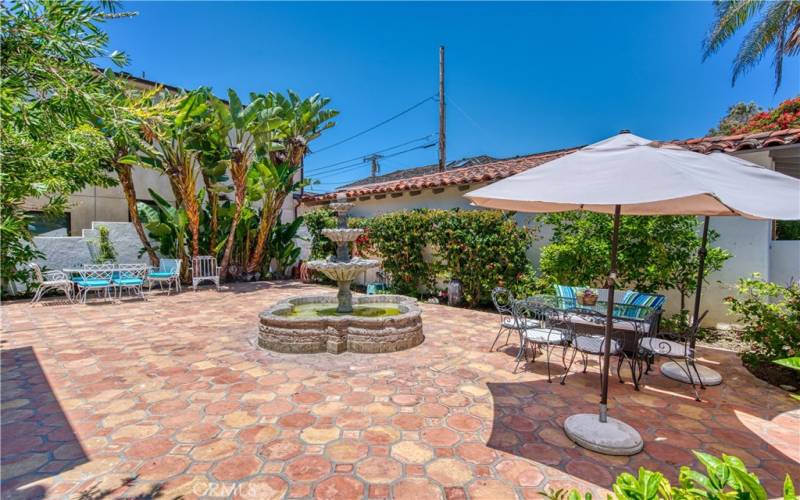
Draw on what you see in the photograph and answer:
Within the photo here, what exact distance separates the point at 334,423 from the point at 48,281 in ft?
37.3

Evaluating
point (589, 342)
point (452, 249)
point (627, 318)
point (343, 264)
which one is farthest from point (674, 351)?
point (452, 249)

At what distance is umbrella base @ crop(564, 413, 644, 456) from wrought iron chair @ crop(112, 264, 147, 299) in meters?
11.9

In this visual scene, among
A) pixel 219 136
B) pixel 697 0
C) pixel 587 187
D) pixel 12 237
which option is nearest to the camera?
pixel 12 237

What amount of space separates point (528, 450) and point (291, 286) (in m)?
11.7

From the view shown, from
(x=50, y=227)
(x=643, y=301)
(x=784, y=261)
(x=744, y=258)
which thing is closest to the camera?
(x=643, y=301)

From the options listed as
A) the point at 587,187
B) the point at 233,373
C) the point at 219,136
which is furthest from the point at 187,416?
the point at 219,136

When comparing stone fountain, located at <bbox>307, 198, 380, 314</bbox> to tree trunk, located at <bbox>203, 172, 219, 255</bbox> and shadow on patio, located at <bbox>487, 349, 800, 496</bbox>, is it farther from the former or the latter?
tree trunk, located at <bbox>203, 172, 219, 255</bbox>

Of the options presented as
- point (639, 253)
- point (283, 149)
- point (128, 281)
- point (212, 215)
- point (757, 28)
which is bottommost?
point (128, 281)

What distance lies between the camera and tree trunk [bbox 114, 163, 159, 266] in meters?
12.0

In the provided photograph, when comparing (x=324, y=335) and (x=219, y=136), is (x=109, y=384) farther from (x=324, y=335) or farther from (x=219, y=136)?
(x=219, y=136)

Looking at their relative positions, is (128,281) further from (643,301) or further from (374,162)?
(374,162)

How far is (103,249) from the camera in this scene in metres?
12.2

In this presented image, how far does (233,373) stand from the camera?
5.17 meters

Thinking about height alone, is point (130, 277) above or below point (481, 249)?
below
